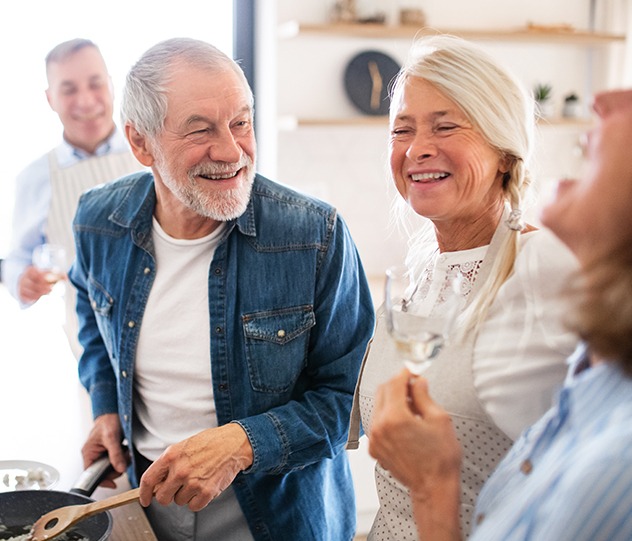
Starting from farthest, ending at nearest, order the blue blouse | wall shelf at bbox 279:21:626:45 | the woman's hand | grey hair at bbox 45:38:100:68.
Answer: wall shelf at bbox 279:21:626:45, grey hair at bbox 45:38:100:68, the woman's hand, the blue blouse

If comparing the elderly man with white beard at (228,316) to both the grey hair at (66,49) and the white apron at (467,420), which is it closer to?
the white apron at (467,420)

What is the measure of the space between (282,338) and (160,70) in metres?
0.58

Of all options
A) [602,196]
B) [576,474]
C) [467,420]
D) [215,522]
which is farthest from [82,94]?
[576,474]

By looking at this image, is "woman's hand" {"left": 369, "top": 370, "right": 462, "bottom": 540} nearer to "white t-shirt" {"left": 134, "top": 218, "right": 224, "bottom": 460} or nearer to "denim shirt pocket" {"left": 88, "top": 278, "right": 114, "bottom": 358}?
"white t-shirt" {"left": 134, "top": 218, "right": 224, "bottom": 460}

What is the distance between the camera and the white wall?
334 centimetres

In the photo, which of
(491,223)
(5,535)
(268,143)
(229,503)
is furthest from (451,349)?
(268,143)

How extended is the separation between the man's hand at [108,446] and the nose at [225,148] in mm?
606

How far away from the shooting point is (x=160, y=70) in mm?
1560

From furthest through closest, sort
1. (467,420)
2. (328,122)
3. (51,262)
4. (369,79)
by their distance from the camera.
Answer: (369,79) → (328,122) → (51,262) → (467,420)

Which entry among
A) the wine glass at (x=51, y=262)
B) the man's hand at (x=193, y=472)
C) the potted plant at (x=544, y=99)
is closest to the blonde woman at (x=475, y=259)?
the man's hand at (x=193, y=472)

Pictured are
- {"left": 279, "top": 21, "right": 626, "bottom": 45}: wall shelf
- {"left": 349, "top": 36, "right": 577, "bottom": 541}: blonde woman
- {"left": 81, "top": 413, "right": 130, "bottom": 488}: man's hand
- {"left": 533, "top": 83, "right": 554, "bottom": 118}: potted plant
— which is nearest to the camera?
{"left": 349, "top": 36, "right": 577, "bottom": 541}: blonde woman

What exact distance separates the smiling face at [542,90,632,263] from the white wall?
2553 mm

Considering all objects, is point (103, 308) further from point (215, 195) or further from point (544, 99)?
point (544, 99)

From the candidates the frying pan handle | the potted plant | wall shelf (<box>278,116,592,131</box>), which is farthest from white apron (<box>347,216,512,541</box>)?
the potted plant
